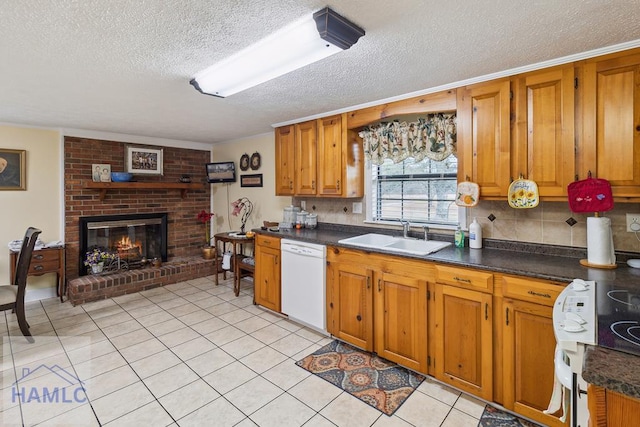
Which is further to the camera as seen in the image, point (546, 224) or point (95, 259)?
point (95, 259)

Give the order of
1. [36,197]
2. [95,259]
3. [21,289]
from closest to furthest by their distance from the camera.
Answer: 1. [21,289]
2. [36,197]
3. [95,259]

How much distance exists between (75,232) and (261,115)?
3.06 meters

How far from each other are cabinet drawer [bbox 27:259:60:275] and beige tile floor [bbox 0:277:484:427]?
1.48 feet

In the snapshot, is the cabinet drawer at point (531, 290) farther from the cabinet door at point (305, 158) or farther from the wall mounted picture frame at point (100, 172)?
the wall mounted picture frame at point (100, 172)

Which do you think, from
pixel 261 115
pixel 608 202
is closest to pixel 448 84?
pixel 608 202

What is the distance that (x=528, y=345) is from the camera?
5.97 ft

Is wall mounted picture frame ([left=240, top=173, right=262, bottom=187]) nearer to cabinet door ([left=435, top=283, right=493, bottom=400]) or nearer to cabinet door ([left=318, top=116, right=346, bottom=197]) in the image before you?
cabinet door ([left=318, top=116, right=346, bottom=197])

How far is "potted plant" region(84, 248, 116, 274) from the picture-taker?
13.7ft

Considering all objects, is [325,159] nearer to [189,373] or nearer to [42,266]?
[189,373]

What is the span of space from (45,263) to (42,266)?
0.14 feet

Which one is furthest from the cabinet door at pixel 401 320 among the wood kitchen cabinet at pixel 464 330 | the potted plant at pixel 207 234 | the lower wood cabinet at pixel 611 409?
the potted plant at pixel 207 234

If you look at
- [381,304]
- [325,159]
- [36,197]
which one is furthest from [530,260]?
[36,197]

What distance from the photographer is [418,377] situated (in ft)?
7.64

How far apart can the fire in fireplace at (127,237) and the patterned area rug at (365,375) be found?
345cm
